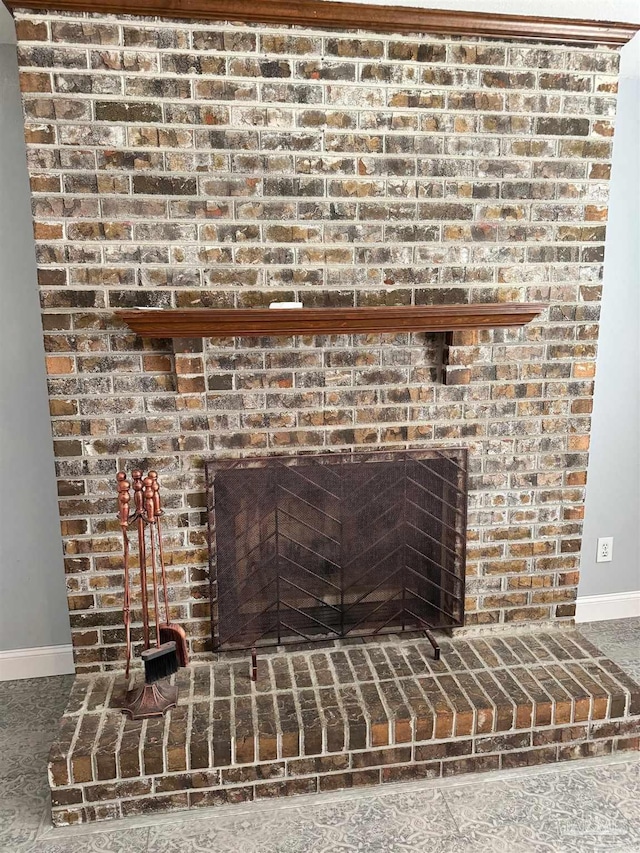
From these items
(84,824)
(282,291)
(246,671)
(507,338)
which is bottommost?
(84,824)

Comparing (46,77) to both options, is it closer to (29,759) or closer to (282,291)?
(282,291)

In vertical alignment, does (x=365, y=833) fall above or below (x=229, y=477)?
below

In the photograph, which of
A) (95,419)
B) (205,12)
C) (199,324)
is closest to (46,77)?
(205,12)

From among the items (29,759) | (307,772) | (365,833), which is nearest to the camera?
(365,833)

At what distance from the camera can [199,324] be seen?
197 centimetres

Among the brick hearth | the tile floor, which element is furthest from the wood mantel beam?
the tile floor

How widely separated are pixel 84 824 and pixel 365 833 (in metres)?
0.83

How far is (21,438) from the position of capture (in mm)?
2439

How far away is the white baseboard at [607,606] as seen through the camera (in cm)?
301

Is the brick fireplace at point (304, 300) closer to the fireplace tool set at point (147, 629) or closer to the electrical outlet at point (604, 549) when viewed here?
the fireplace tool set at point (147, 629)

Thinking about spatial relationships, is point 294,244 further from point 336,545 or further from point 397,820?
point 397,820

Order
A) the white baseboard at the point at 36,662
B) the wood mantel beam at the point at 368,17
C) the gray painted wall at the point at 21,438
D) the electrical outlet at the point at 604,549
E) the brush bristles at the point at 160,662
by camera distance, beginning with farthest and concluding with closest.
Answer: the electrical outlet at the point at 604,549 < the white baseboard at the point at 36,662 < the gray painted wall at the point at 21,438 < the brush bristles at the point at 160,662 < the wood mantel beam at the point at 368,17

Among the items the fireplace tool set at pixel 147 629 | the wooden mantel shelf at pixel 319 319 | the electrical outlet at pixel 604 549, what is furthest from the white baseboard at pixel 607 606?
the fireplace tool set at pixel 147 629

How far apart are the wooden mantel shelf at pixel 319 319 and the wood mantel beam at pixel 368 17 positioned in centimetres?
89
